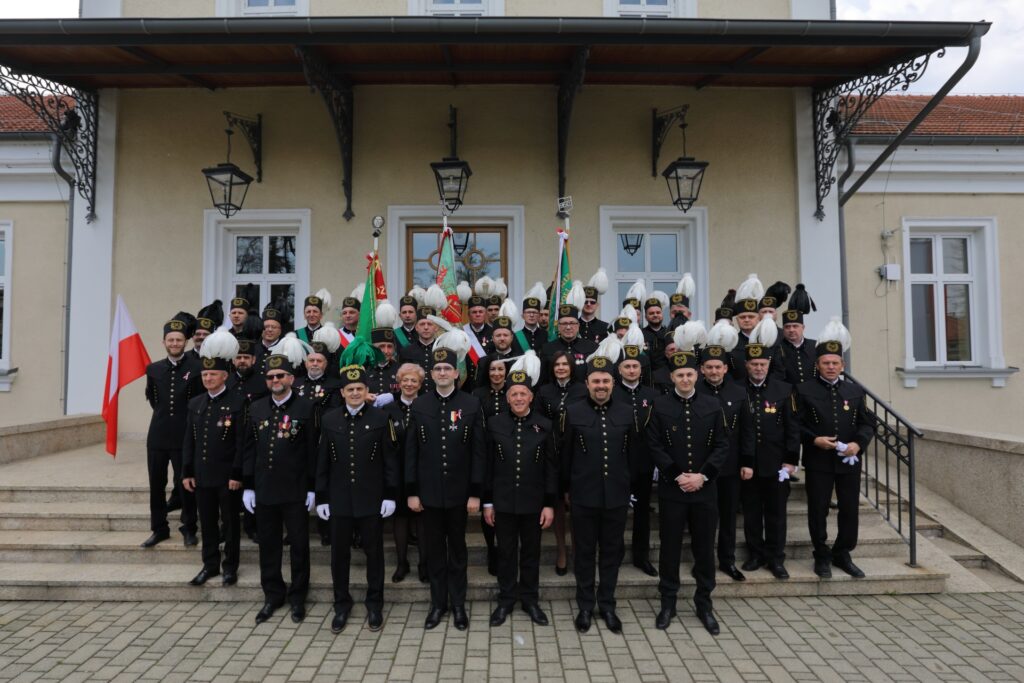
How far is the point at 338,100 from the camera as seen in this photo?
8.17 m

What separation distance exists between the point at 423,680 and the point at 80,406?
748 cm

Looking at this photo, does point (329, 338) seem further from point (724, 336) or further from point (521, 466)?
point (724, 336)

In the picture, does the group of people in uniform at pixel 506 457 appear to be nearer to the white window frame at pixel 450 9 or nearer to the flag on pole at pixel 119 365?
the flag on pole at pixel 119 365

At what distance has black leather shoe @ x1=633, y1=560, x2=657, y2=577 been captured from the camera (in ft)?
17.0

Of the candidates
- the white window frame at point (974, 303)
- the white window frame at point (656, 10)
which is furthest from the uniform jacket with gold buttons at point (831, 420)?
the white window frame at point (656, 10)

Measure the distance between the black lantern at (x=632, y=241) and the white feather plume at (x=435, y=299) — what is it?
3541 millimetres

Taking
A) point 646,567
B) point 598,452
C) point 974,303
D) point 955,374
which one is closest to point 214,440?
point 598,452

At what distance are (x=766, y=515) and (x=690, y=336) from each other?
5.54 ft

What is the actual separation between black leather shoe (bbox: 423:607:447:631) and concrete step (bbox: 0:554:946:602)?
40 centimetres

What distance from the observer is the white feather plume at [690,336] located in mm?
5551

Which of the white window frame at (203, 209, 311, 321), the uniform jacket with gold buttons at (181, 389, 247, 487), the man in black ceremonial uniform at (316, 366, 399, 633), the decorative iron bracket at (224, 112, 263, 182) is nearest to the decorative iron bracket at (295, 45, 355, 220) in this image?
the white window frame at (203, 209, 311, 321)

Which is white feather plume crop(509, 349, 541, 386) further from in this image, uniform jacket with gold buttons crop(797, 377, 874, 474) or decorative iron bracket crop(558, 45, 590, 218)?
decorative iron bracket crop(558, 45, 590, 218)

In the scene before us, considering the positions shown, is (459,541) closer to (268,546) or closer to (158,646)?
(268,546)

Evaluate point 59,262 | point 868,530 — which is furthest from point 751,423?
point 59,262
